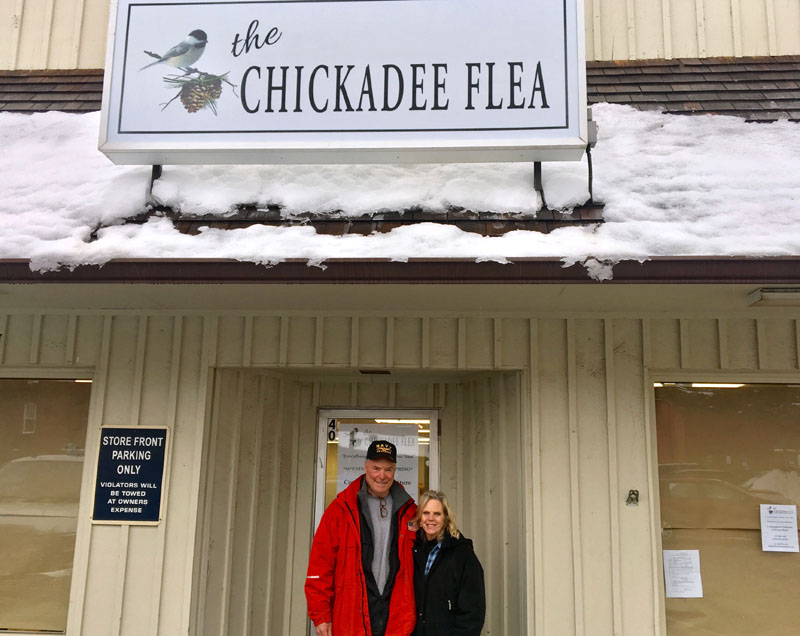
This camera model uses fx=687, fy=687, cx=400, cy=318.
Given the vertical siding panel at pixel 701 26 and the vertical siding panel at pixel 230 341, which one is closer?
the vertical siding panel at pixel 230 341

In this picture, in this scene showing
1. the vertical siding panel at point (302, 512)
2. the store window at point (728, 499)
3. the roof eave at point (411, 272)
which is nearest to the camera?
the roof eave at point (411, 272)

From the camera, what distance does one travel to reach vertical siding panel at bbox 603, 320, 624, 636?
13.7ft

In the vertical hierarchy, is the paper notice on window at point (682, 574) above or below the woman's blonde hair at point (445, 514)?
below

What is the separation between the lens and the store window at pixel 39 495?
15.0 feet

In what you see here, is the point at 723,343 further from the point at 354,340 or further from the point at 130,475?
the point at 130,475

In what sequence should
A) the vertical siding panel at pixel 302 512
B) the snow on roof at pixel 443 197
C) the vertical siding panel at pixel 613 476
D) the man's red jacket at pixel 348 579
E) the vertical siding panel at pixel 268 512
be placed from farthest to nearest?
the vertical siding panel at pixel 302 512, the vertical siding panel at pixel 268 512, the vertical siding panel at pixel 613 476, the man's red jacket at pixel 348 579, the snow on roof at pixel 443 197

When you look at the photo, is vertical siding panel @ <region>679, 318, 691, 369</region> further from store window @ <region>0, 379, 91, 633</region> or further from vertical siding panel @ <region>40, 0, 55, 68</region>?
vertical siding panel @ <region>40, 0, 55, 68</region>

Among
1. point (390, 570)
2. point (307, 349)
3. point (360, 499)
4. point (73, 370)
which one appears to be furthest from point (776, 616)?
point (73, 370)

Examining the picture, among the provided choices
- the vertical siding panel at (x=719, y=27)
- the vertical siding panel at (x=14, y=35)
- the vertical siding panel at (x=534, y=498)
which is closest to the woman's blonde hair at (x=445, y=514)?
the vertical siding panel at (x=534, y=498)

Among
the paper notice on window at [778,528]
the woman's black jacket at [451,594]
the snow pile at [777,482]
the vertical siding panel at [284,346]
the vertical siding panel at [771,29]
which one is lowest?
the woman's black jacket at [451,594]

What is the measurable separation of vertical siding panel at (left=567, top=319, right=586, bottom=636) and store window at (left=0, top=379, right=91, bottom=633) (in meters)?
3.28

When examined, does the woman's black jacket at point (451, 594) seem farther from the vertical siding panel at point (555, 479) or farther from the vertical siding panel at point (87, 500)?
the vertical siding panel at point (87, 500)

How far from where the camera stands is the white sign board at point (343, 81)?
13.9ft

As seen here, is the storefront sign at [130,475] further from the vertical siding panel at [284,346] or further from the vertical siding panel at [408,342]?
the vertical siding panel at [408,342]
